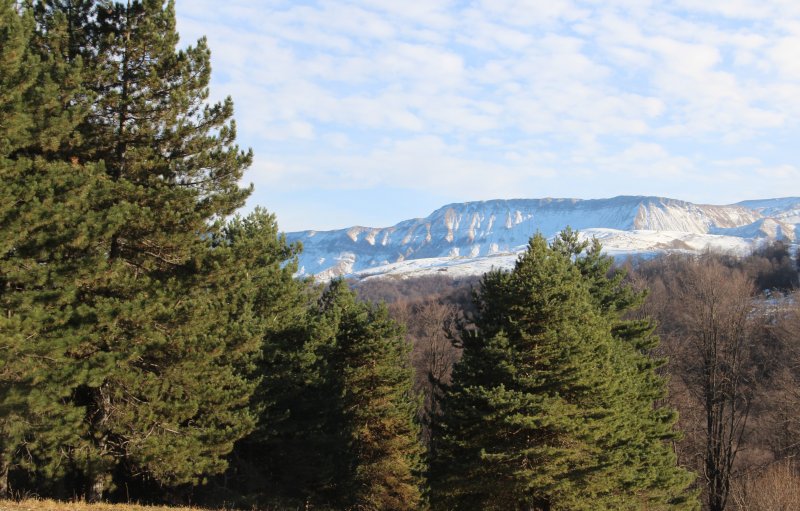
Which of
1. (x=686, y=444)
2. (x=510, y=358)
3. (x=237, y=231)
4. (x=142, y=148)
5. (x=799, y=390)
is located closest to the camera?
(x=142, y=148)

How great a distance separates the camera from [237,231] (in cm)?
2489

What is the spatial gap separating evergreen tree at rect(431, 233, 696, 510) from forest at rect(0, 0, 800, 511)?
0.24 feet

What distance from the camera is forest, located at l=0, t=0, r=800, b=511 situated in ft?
33.3

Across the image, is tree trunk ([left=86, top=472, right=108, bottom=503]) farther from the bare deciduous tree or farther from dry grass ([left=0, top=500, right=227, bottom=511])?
the bare deciduous tree

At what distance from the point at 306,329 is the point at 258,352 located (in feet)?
9.66

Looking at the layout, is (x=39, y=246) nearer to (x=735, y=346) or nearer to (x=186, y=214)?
(x=186, y=214)

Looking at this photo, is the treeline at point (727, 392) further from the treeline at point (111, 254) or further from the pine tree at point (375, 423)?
the treeline at point (111, 254)

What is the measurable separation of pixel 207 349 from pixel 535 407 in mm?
8501

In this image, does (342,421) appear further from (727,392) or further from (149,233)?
(727,392)

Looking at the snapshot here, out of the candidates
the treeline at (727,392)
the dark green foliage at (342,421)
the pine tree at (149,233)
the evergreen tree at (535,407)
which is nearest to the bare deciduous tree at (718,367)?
the treeline at (727,392)

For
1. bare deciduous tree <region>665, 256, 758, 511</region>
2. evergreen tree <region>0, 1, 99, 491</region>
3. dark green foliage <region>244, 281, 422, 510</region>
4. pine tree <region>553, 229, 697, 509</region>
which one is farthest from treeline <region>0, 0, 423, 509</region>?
bare deciduous tree <region>665, 256, 758, 511</region>

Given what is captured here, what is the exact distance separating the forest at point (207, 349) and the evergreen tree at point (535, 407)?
0.24 feet

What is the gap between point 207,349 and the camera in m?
12.6

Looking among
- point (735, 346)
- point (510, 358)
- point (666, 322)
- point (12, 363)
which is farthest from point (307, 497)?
point (666, 322)
